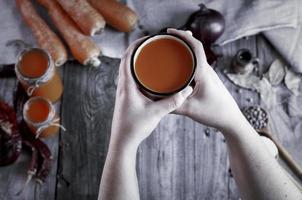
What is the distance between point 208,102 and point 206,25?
1.20 ft

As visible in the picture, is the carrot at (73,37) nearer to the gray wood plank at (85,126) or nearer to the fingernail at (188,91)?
the gray wood plank at (85,126)

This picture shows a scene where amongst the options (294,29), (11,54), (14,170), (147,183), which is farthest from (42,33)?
(294,29)

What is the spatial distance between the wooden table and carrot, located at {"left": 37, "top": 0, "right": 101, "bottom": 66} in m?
0.04

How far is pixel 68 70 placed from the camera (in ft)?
3.75

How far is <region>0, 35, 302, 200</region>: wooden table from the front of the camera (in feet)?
3.44

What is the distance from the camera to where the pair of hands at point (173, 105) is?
0.74m

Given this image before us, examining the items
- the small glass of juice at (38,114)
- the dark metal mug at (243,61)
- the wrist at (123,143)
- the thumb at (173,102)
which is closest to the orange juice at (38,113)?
the small glass of juice at (38,114)

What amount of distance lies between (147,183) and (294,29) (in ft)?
1.87

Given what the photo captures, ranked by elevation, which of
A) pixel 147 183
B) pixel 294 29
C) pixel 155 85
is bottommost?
pixel 147 183

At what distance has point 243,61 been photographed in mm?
1100

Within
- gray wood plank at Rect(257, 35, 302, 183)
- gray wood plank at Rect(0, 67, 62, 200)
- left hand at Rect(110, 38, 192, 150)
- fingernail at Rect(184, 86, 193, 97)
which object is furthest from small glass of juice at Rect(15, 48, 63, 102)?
gray wood plank at Rect(257, 35, 302, 183)

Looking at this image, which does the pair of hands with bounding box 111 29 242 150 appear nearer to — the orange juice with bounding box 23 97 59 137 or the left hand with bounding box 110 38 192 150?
the left hand with bounding box 110 38 192 150

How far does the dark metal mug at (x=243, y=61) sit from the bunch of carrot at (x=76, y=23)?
0.93 ft

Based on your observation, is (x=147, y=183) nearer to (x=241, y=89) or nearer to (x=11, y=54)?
A: (x=241, y=89)
